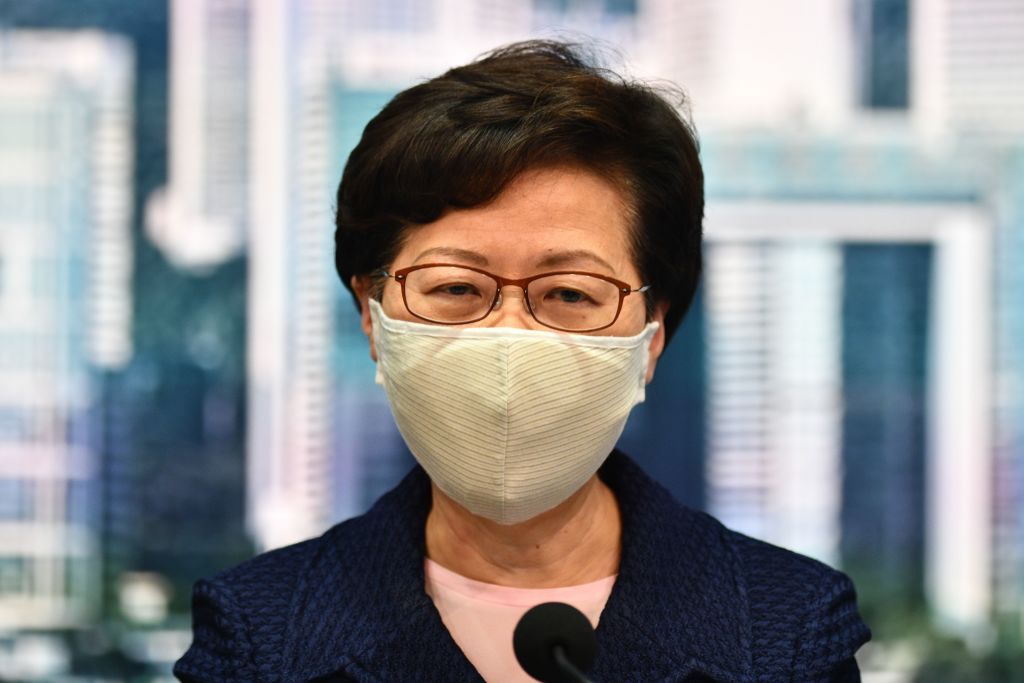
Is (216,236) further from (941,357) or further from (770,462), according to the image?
(941,357)

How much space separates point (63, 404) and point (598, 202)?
1.88 meters

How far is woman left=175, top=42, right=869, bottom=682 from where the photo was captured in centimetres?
141

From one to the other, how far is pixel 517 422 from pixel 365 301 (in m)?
0.31

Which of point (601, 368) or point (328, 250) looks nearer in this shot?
point (601, 368)

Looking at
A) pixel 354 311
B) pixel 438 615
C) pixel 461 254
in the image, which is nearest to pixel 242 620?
pixel 438 615

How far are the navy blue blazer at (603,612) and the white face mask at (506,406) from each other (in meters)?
0.16

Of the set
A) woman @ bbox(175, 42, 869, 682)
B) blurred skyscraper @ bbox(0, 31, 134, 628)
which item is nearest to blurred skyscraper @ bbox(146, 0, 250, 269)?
blurred skyscraper @ bbox(0, 31, 134, 628)

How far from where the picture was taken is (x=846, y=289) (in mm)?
3025

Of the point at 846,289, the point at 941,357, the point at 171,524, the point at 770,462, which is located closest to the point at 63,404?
the point at 171,524

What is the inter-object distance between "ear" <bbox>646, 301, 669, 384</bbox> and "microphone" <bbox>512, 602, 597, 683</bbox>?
0.46m

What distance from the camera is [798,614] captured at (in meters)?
1.53

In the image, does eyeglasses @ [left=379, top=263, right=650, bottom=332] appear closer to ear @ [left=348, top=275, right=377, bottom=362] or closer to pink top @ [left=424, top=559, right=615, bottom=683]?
ear @ [left=348, top=275, right=377, bottom=362]

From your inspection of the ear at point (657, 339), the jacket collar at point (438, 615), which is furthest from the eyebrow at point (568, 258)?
the jacket collar at point (438, 615)

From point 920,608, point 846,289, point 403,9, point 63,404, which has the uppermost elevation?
point 403,9
